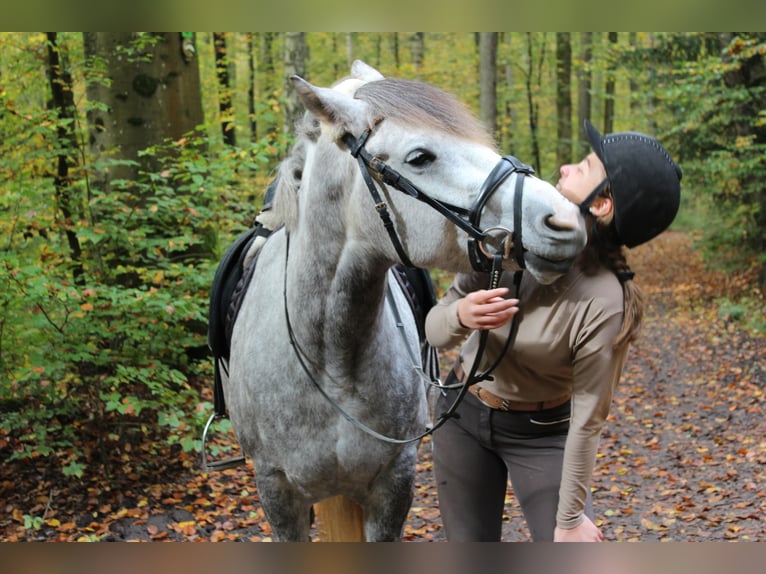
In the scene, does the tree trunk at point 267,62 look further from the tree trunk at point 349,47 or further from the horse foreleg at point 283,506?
the horse foreleg at point 283,506

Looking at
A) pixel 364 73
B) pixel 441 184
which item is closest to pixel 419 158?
pixel 441 184

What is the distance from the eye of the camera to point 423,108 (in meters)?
1.51

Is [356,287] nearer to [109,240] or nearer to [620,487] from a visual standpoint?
[109,240]

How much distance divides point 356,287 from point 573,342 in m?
0.55

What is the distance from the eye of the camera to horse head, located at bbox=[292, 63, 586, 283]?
4.65 feet

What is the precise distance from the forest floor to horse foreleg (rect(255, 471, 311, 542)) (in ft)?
5.42

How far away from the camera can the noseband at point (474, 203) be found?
143 cm

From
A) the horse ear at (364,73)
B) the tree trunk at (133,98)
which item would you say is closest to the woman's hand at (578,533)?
the horse ear at (364,73)

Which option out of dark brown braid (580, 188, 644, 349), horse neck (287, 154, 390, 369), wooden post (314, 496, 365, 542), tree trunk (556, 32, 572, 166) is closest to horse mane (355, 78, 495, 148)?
horse neck (287, 154, 390, 369)

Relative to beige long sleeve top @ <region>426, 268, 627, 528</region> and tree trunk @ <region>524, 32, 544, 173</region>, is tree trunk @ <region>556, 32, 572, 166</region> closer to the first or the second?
tree trunk @ <region>524, 32, 544, 173</region>

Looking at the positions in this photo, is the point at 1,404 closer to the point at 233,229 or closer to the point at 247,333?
the point at 233,229

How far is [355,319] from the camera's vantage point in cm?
171

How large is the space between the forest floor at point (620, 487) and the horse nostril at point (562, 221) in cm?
262
